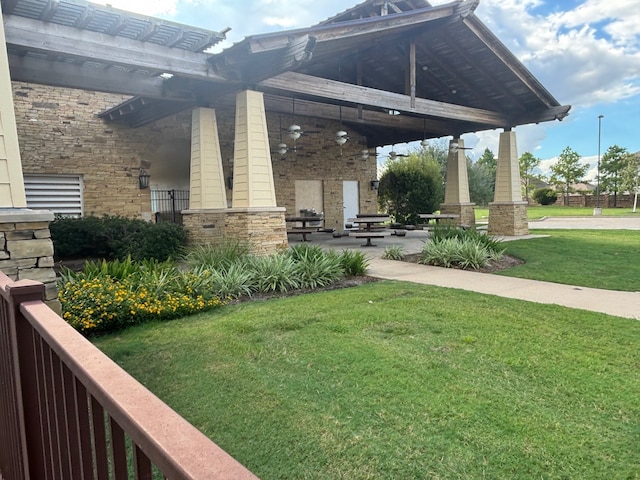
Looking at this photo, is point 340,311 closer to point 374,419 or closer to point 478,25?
point 374,419

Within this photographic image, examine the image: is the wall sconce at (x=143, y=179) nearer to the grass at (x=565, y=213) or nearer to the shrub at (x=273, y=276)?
the shrub at (x=273, y=276)

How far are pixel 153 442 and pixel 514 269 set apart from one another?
29.0ft

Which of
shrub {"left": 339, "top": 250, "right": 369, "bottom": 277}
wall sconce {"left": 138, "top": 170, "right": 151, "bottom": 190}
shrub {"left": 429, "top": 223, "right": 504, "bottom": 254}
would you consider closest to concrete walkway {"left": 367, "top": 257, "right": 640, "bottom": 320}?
shrub {"left": 339, "top": 250, "right": 369, "bottom": 277}

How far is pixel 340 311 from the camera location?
5.53 meters

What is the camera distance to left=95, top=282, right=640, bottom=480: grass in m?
2.54

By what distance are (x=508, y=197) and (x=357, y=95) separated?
7.37m

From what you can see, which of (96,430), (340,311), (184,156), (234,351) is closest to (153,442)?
(96,430)

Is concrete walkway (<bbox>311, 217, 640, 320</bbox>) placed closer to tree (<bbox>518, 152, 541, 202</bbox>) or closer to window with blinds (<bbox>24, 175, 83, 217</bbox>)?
window with blinds (<bbox>24, 175, 83, 217</bbox>)

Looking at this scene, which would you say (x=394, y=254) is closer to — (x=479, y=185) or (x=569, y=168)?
(x=479, y=185)

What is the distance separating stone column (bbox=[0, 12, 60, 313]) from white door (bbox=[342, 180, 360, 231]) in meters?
14.6

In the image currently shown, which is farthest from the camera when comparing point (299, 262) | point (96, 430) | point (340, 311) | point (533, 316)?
point (299, 262)

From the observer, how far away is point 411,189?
67.4 feet

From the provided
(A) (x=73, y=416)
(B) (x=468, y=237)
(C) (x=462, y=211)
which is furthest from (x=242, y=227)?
(C) (x=462, y=211)

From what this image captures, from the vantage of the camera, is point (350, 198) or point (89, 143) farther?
point (350, 198)
